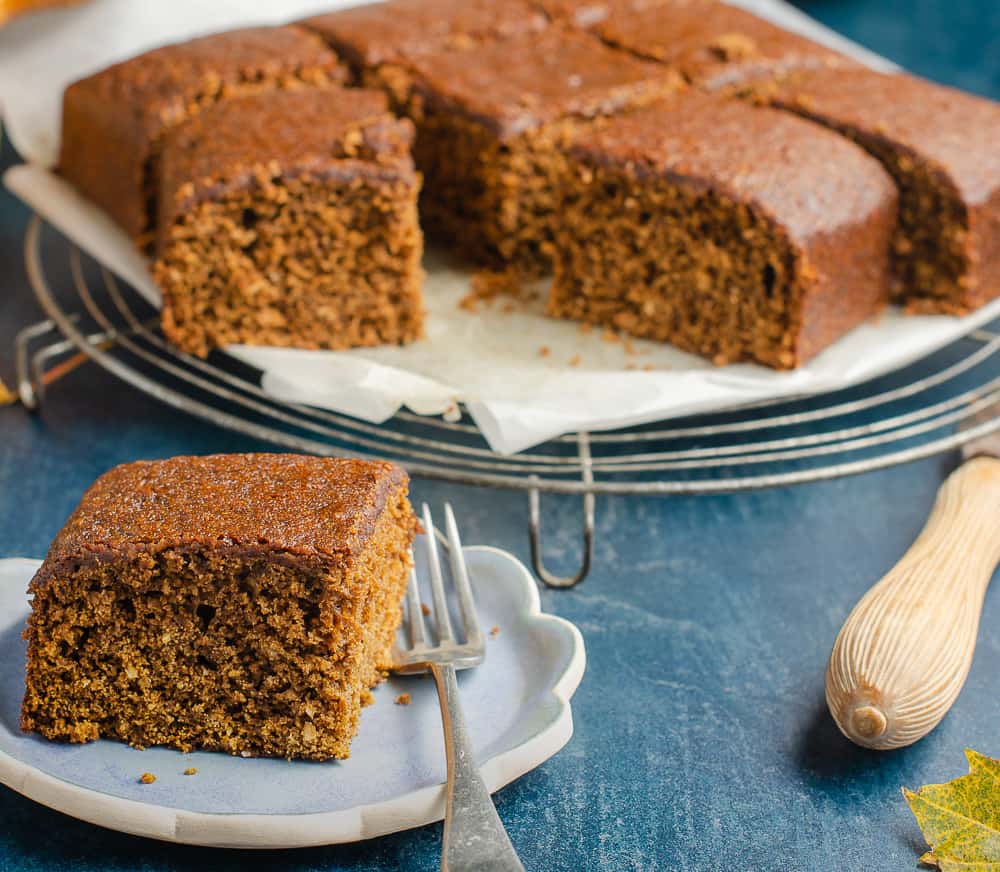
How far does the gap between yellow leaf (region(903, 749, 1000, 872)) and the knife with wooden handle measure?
0.50ft

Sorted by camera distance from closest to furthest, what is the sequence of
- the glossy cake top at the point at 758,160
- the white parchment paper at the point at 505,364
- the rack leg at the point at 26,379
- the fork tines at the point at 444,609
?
1. the fork tines at the point at 444,609
2. the white parchment paper at the point at 505,364
3. the glossy cake top at the point at 758,160
4. the rack leg at the point at 26,379

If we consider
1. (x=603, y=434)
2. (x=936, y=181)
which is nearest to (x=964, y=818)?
(x=603, y=434)

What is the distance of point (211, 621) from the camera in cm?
214

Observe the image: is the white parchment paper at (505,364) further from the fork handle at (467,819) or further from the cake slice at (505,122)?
the fork handle at (467,819)

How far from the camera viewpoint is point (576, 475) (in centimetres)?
306

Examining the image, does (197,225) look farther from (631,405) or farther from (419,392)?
(631,405)

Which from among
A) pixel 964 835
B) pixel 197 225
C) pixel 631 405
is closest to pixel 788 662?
pixel 964 835

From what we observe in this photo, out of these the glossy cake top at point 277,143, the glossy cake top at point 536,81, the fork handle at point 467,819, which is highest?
the glossy cake top at point 277,143

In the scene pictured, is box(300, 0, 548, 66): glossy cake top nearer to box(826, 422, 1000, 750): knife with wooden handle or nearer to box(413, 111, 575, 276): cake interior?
box(413, 111, 575, 276): cake interior

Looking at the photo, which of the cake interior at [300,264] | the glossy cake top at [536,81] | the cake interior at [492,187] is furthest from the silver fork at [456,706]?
the glossy cake top at [536,81]

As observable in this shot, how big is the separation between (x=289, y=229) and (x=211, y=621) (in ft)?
4.48

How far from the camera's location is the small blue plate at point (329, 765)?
1.93 meters

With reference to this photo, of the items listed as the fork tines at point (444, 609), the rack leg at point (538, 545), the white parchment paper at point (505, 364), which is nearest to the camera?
the fork tines at point (444, 609)

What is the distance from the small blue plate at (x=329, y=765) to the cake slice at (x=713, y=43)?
6.84 ft
